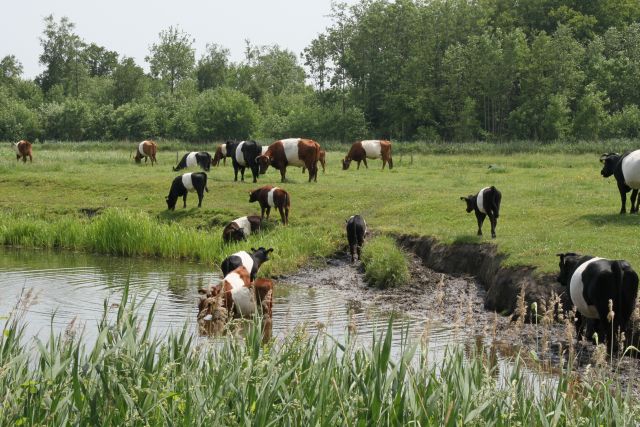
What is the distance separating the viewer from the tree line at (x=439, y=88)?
6925cm

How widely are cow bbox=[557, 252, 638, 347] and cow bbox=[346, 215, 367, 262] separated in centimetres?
871

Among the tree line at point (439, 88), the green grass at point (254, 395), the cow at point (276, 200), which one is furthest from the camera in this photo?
the tree line at point (439, 88)

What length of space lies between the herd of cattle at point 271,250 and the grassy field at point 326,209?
622 millimetres

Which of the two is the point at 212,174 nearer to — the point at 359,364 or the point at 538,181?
the point at 538,181

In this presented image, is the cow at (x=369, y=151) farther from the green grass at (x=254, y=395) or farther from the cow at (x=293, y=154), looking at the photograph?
the green grass at (x=254, y=395)

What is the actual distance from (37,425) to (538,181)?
2640 cm

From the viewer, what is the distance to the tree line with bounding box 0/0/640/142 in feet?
227

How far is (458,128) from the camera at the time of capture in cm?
7144

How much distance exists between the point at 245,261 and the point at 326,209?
30.7 feet

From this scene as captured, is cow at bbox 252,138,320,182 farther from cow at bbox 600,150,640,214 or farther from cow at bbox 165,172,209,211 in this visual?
cow at bbox 600,150,640,214

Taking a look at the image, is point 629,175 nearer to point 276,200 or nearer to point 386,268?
point 386,268

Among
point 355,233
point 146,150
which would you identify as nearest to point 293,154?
point 355,233

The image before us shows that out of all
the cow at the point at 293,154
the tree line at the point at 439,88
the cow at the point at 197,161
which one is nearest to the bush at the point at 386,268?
the cow at the point at 293,154

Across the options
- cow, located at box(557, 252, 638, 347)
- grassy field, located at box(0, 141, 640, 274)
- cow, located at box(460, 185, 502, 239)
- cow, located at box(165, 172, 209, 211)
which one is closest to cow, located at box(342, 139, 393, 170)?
grassy field, located at box(0, 141, 640, 274)
